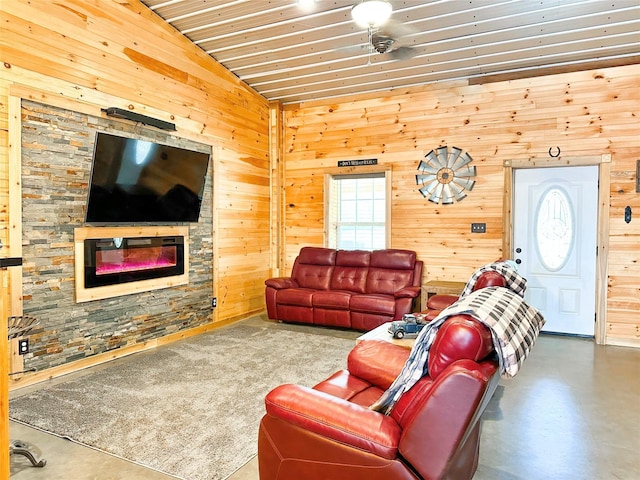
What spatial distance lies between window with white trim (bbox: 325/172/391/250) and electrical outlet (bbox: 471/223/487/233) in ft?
3.90

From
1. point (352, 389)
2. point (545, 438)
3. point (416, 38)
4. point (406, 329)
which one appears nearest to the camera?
point (352, 389)

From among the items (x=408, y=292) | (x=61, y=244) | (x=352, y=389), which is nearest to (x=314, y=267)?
(x=408, y=292)

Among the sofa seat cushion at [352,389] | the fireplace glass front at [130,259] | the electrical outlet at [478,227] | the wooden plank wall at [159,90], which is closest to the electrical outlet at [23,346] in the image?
the fireplace glass front at [130,259]

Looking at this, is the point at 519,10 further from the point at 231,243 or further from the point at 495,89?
the point at 231,243

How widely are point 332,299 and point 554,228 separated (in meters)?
2.78

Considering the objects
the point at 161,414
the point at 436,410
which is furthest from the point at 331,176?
the point at 436,410

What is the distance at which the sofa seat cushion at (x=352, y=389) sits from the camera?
7.11 ft

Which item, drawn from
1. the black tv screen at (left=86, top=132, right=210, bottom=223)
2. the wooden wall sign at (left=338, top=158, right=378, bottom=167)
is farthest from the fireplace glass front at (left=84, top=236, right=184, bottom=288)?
the wooden wall sign at (left=338, top=158, right=378, bottom=167)

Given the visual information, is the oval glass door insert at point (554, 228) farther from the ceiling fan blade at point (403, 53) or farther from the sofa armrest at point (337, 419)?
the sofa armrest at point (337, 419)

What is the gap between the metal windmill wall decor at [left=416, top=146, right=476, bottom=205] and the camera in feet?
17.7

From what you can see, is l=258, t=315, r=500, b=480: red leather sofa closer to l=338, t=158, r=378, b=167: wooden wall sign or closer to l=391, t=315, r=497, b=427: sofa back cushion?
l=391, t=315, r=497, b=427: sofa back cushion

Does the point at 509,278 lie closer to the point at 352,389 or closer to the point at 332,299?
the point at 352,389

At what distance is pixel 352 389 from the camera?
7.45 feet

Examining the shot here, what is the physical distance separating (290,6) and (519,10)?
7.14ft
